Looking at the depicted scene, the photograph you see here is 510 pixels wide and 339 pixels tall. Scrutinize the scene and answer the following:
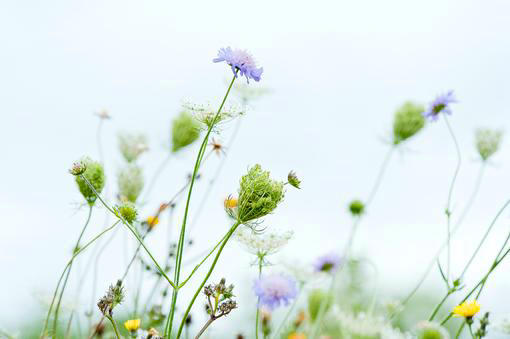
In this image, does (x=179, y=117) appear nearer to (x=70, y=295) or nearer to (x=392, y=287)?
(x=70, y=295)

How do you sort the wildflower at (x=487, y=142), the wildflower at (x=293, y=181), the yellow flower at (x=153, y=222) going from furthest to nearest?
the wildflower at (x=487, y=142), the yellow flower at (x=153, y=222), the wildflower at (x=293, y=181)

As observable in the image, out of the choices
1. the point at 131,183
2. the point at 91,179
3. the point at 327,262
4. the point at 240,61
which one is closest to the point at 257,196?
the point at 240,61

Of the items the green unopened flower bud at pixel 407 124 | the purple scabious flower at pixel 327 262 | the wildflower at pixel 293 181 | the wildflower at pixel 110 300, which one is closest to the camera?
the wildflower at pixel 110 300

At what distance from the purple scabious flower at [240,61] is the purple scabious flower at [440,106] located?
1.32 meters

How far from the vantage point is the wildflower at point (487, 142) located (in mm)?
2844

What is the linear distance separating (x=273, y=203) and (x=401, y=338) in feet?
1.90

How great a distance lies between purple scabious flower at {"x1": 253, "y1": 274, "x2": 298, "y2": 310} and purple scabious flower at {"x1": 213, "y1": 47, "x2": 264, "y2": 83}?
2.01 feet

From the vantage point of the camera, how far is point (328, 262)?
2996mm

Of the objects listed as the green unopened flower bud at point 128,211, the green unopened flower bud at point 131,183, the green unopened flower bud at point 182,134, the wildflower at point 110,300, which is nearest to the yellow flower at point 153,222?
the green unopened flower bud at point 131,183

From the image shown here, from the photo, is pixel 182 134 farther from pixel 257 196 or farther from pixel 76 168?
pixel 257 196

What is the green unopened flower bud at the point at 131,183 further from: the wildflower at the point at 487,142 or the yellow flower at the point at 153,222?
the wildflower at the point at 487,142

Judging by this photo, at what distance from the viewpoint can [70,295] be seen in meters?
2.53

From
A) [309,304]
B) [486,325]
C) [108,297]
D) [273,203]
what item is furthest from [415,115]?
[108,297]

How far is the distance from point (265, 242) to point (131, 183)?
923 millimetres
